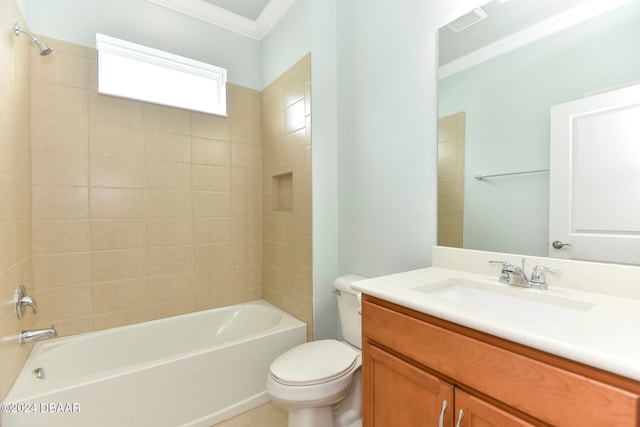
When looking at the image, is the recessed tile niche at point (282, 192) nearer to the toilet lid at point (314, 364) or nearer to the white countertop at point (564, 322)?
the toilet lid at point (314, 364)

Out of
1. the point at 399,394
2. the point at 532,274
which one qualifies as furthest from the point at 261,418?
the point at 532,274

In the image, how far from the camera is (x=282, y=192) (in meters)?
2.39

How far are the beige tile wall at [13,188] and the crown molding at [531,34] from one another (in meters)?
2.01

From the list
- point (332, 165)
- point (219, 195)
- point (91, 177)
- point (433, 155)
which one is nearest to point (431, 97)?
point (433, 155)

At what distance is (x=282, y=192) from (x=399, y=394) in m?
1.75

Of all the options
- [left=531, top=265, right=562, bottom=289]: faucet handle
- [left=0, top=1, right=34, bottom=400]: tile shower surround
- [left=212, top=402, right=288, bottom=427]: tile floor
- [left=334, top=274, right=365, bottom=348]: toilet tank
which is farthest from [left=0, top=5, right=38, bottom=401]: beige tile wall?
[left=531, top=265, right=562, bottom=289]: faucet handle

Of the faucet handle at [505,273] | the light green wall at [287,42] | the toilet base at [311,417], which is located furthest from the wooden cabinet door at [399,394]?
the light green wall at [287,42]

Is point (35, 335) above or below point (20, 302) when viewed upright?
below

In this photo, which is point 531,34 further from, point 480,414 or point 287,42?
point 287,42

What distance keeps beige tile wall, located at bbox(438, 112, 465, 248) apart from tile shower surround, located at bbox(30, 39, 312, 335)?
889 mm

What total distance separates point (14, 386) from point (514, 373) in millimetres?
1972

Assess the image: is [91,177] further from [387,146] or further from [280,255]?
[387,146]

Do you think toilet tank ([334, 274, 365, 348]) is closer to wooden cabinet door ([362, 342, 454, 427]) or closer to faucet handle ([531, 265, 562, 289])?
wooden cabinet door ([362, 342, 454, 427])

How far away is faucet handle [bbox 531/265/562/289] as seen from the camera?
999 millimetres
